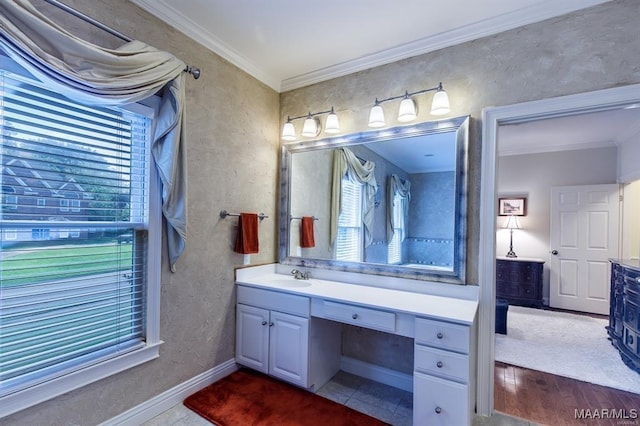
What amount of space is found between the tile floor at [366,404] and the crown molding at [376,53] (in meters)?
2.55

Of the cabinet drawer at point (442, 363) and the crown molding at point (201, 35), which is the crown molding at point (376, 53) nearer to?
the crown molding at point (201, 35)

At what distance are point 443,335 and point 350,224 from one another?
3.88 feet

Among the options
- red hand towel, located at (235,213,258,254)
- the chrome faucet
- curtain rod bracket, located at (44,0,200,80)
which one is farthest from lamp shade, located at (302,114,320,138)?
curtain rod bracket, located at (44,0,200,80)

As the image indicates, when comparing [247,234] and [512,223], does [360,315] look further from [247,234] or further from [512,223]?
[512,223]

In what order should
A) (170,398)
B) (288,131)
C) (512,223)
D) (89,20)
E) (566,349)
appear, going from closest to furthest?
(89,20) < (170,398) < (288,131) < (566,349) < (512,223)

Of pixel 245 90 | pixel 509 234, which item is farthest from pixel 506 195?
pixel 245 90

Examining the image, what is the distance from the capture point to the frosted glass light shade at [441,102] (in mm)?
2111

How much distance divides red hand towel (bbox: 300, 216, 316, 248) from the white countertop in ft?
1.06

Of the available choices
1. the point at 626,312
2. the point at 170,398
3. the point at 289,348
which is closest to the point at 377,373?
the point at 289,348

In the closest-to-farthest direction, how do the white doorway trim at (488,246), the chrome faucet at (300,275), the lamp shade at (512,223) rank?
1. the white doorway trim at (488,246)
2. the chrome faucet at (300,275)
3. the lamp shade at (512,223)

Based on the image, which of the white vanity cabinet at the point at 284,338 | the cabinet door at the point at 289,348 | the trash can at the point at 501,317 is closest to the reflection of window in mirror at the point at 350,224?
the white vanity cabinet at the point at 284,338

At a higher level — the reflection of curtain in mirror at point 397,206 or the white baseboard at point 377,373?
the reflection of curtain in mirror at point 397,206

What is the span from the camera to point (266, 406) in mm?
2098

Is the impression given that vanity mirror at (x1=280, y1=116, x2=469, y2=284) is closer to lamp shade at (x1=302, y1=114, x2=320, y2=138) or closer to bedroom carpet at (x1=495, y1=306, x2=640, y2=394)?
lamp shade at (x1=302, y1=114, x2=320, y2=138)
